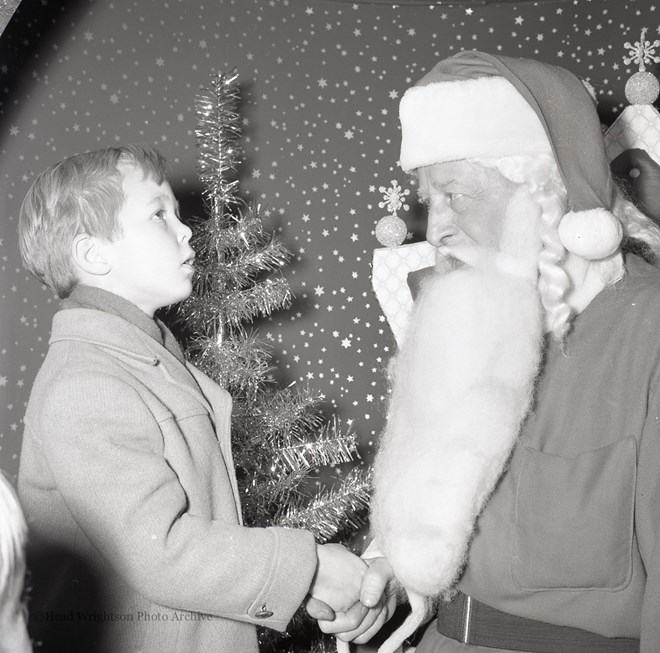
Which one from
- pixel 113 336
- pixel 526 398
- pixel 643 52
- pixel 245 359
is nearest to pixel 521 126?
pixel 526 398

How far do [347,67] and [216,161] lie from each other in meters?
1.04

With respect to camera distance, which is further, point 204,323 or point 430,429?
point 204,323

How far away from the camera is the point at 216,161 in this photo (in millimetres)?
2371

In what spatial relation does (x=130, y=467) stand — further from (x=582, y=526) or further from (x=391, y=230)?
(x=391, y=230)

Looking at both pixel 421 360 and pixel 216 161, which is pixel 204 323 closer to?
pixel 216 161

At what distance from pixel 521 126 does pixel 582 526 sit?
2.90 ft

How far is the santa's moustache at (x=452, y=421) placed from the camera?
145 centimetres

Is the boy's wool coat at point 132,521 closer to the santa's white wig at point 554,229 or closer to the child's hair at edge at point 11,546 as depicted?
the child's hair at edge at point 11,546

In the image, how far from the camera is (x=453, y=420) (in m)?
1.51

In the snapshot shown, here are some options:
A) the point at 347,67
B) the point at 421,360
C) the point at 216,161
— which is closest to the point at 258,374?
the point at 216,161

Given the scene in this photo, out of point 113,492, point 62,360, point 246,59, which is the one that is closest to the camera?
point 113,492

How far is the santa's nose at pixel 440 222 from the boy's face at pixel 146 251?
0.58 m

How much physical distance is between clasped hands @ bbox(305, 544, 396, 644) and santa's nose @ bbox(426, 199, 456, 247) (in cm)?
74

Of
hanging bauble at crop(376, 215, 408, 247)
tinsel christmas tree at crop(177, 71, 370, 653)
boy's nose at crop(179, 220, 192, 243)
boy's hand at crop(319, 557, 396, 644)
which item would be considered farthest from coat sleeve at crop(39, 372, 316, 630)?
hanging bauble at crop(376, 215, 408, 247)
